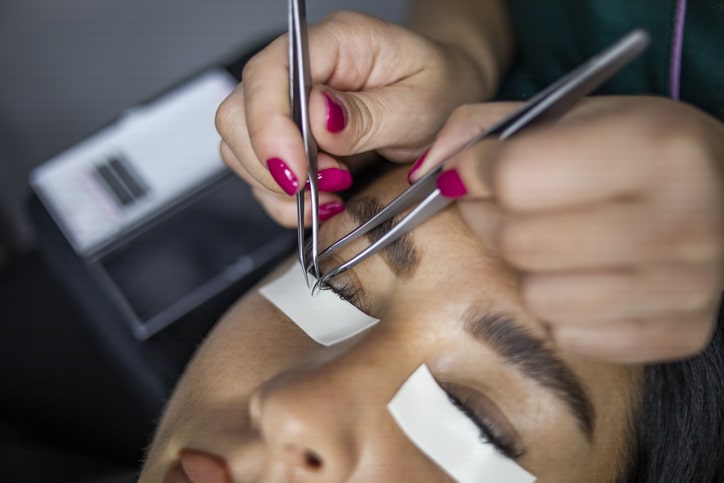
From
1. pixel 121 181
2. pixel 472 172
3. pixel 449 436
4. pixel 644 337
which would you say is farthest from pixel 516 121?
pixel 121 181

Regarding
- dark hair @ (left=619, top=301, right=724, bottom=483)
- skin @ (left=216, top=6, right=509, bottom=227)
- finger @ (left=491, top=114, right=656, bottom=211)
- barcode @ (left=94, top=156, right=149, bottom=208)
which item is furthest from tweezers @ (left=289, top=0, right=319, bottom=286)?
barcode @ (left=94, top=156, right=149, bottom=208)

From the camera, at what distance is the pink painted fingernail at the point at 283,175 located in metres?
0.57

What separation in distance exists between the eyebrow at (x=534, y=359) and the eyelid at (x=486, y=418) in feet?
0.15

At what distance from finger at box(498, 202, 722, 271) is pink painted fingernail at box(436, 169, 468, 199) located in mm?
81

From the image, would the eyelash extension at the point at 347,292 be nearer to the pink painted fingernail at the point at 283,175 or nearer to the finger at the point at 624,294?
the pink painted fingernail at the point at 283,175

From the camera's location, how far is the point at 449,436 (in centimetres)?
58

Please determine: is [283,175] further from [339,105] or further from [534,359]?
[534,359]

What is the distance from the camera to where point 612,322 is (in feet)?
1.49

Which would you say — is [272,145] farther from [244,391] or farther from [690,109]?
[690,109]

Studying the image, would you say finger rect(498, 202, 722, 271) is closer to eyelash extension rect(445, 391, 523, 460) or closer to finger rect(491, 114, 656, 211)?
finger rect(491, 114, 656, 211)

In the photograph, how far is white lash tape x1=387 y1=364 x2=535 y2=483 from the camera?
0.58 meters

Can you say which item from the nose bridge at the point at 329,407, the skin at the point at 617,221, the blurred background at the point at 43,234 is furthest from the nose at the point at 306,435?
the blurred background at the point at 43,234

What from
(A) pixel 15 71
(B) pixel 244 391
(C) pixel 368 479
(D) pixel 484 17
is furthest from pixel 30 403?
(D) pixel 484 17

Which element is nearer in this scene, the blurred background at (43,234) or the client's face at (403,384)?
the client's face at (403,384)
